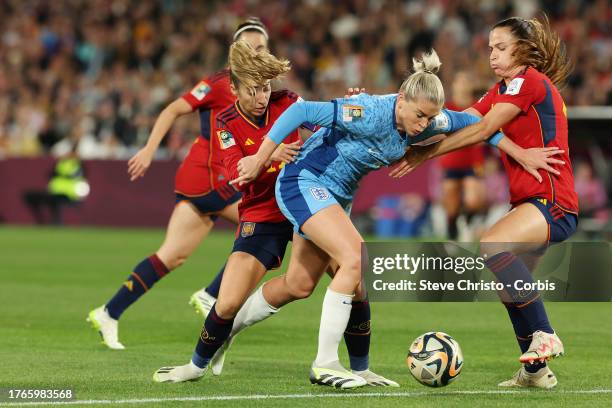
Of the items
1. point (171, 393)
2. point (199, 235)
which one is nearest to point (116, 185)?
point (199, 235)

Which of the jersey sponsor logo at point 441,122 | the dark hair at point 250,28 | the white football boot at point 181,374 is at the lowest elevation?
the white football boot at point 181,374

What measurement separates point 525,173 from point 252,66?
1.71 meters

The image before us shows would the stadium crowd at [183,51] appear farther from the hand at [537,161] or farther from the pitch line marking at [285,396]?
the pitch line marking at [285,396]

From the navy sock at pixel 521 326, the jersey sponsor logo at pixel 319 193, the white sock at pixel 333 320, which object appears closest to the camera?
the white sock at pixel 333 320

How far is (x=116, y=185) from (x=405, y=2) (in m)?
6.69

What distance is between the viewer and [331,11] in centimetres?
2364

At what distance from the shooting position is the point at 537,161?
671 centimetres

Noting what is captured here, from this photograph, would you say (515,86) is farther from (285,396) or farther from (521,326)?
(285,396)

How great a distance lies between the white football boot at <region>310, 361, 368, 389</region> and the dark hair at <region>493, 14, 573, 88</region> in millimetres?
2137

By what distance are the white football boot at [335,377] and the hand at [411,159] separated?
115 cm

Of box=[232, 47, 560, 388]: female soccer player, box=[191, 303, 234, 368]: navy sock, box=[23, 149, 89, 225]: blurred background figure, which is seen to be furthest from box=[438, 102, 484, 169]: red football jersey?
box=[23, 149, 89, 225]: blurred background figure

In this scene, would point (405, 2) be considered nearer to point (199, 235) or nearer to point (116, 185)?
point (116, 185)

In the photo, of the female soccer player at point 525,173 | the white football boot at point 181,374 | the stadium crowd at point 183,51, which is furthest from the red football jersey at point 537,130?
the stadium crowd at point 183,51

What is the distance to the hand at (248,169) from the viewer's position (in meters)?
6.45
